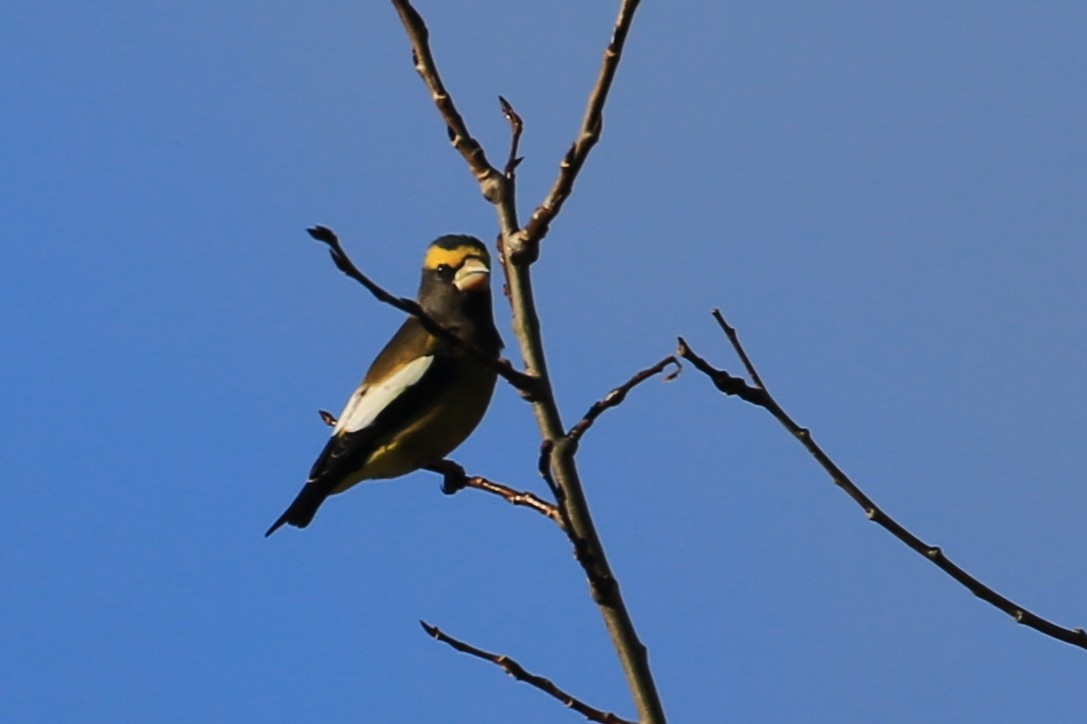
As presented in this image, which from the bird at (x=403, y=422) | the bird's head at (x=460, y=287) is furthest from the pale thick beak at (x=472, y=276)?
the bird at (x=403, y=422)

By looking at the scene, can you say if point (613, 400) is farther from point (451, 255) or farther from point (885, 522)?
point (451, 255)

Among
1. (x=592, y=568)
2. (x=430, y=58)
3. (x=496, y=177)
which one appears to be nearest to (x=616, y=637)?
(x=592, y=568)

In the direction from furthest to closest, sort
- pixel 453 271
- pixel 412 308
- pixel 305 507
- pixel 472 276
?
1. pixel 453 271
2. pixel 472 276
3. pixel 305 507
4. pixel 412 308

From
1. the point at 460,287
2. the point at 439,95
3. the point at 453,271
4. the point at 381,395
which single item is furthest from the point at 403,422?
the point at 439,95

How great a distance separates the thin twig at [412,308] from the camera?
2738 millimetres

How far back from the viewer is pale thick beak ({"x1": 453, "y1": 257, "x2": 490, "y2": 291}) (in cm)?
746

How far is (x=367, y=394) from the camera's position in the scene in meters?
7.10

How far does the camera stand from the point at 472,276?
7.47 metres

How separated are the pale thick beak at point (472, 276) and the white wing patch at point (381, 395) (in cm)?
68

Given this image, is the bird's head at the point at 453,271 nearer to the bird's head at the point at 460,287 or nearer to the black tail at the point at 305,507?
the bird's head at the point at 460,287

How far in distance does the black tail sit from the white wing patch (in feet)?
0.99

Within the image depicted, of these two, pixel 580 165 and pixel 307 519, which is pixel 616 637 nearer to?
pixel 580 165

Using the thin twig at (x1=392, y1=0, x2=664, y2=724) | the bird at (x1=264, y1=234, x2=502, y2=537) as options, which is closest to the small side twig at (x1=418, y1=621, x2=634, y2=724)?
the thin twig at (x1=392, y1=0, x2=664, y2=724)

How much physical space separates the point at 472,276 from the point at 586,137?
4.29m
